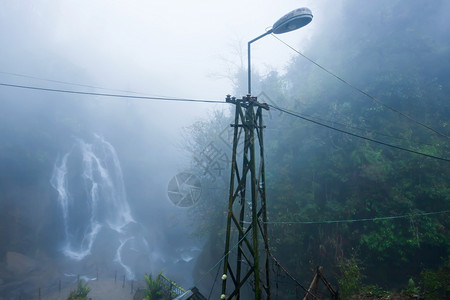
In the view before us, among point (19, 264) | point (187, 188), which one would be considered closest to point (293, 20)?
point (187, 188)

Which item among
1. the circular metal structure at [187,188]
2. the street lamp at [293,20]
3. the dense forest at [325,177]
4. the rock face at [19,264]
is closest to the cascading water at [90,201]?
the dense forest at [325,177]

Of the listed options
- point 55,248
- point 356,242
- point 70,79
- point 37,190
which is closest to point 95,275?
point 55,248

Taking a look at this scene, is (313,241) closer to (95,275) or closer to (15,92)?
(95,275)

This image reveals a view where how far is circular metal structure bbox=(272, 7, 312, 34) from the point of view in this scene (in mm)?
5406

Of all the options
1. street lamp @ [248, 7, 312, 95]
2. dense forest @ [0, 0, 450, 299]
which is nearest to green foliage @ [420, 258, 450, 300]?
dense forest @ [0, 0, 450, 299]

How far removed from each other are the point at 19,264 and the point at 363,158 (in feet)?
97.9

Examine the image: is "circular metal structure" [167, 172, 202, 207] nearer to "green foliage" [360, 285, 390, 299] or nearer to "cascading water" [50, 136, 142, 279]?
"cascading water" [50, 136, 142, 279]

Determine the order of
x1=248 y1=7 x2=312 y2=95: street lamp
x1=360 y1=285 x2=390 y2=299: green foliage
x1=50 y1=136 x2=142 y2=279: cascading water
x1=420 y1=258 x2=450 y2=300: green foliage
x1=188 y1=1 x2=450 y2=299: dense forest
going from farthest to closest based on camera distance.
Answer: x1=50 y1=136 x2=142 y2=279: cascading water
x1=188 y1=1 x2=450 y2=299: dense forest
x1=360 y1=285 x2=390 y2=299: green foliage
x1=420 y1=258 x2=450 y2=300: green foliage
x1=248 y1=7 x2=312 y2=95: street lamp

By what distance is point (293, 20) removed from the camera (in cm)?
550

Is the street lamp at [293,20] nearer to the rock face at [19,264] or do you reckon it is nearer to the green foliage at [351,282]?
the green foliage at [351,282]

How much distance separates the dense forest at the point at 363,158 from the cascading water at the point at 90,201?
540 inches

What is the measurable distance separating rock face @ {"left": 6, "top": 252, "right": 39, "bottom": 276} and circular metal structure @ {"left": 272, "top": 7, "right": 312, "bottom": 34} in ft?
91.3

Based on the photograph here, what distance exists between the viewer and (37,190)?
86.0 feet

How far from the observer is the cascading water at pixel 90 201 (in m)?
Result: 25.6
